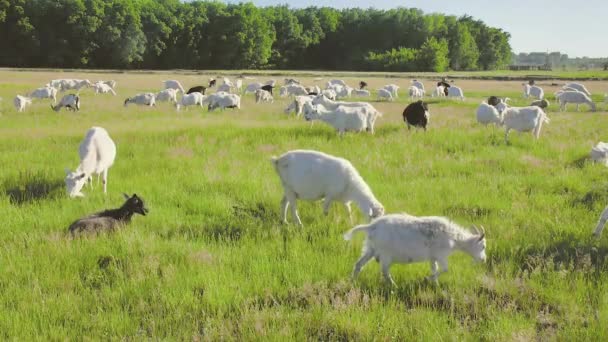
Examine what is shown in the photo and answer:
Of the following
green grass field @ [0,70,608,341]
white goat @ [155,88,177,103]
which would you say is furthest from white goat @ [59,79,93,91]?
green grass field @ [0,70,608,341]

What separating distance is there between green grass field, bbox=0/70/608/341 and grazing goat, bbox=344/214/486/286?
10.2 inches

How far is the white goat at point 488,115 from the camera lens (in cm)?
1930

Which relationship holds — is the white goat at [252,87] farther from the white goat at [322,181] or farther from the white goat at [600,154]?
the white goat at [322,181]

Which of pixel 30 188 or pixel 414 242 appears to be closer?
pixel 414 242

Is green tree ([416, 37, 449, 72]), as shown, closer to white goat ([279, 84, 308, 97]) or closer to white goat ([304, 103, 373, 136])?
white goat ([279, 84, 308, 97])

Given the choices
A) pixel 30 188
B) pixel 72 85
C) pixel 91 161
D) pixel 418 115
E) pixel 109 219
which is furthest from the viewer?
pixel 72 85

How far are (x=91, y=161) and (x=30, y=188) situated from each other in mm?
1242

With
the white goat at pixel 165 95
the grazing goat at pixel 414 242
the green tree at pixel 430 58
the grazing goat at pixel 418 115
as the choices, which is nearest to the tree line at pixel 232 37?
the green tree at pixel 430 58

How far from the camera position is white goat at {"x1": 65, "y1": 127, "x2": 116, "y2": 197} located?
9789 mm

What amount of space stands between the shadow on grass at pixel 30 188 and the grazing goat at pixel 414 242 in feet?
21.5

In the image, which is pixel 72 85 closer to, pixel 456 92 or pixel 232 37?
pixel 456 92

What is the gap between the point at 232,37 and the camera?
116m

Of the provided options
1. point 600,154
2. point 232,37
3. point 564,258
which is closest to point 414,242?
point 564,258

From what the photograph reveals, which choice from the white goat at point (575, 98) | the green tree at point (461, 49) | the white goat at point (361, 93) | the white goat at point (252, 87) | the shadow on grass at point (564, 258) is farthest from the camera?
the green tree at point (461, 49)
